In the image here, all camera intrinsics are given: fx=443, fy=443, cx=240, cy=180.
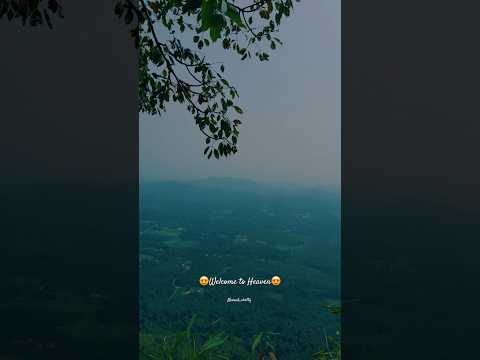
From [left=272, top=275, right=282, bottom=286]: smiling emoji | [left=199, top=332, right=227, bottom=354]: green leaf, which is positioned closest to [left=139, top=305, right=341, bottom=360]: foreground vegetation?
[left=199, top=332, right=227, bottom=354]: green leaf

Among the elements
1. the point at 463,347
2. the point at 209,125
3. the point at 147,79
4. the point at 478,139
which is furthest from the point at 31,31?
the point at 463,347

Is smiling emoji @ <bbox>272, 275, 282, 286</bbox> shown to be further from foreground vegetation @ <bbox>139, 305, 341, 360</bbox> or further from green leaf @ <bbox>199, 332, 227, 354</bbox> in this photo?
green leaf @ <bbox>199, 332, 227, 354</bbox>

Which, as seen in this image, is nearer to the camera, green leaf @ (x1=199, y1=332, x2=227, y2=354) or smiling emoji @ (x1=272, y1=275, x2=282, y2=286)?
green leaf @ (x1=199, y1=332, x2=227, y2=354)

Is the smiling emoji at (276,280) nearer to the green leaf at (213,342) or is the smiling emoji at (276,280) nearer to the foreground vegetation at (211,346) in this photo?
the foreground vegetation at (211,346)

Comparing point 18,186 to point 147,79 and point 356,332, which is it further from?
point 356,332

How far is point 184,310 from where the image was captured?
10.5 ft

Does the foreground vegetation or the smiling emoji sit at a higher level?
the smiling emoji

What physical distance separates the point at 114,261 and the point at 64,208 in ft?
2.19

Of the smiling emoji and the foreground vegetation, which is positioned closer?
the foreground vegetation

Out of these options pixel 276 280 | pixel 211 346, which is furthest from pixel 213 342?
pixel 276 280

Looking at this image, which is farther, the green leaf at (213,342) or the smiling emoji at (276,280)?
the smiling emoji at (276,280)

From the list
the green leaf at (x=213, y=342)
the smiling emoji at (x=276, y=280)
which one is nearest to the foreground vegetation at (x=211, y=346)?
the green leaf at (x=213, y=342)

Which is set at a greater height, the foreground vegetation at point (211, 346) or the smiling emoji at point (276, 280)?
the smiling emoji at point (276, 280)

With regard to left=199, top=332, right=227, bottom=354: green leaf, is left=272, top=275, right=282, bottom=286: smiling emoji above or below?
above
